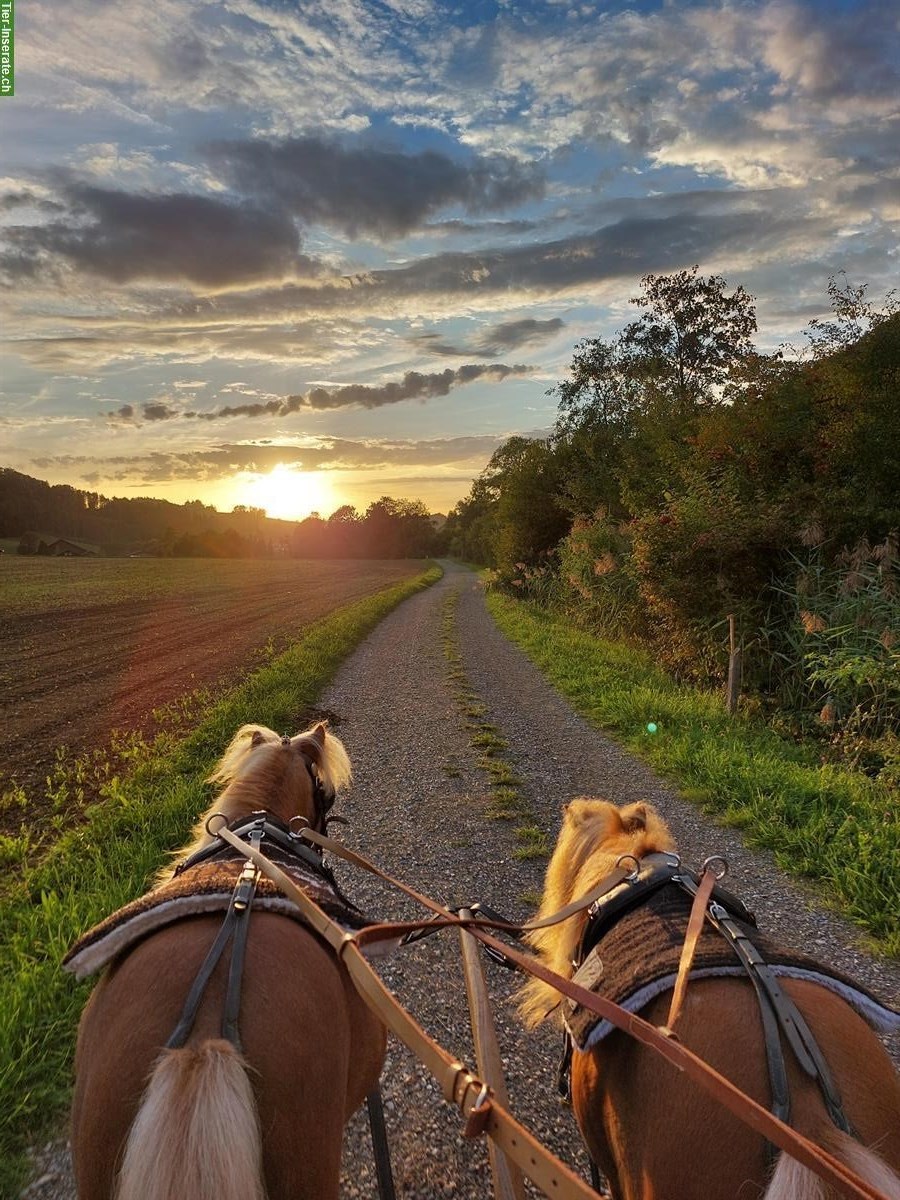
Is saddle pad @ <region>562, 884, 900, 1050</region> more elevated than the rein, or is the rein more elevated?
the rein

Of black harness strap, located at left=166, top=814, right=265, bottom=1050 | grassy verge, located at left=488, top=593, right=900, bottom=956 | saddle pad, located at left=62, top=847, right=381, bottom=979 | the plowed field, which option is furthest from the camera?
the plowed field

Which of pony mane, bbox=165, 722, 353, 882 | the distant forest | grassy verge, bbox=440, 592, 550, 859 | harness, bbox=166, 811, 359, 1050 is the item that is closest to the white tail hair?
harness, bbox=166, 811, 359, 1050

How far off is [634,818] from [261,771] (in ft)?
5.33

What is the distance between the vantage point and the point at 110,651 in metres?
15.5

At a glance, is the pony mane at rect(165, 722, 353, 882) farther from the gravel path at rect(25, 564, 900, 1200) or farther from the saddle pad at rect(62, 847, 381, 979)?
the gravel path at rect(25, 564, 900, 1200)

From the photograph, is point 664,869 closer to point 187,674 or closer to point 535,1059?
point 535,1059

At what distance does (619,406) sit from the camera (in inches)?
947

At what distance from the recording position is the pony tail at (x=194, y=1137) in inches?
50.4

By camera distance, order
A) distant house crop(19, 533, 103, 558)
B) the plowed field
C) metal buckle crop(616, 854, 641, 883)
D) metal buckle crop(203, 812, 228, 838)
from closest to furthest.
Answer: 1. metal buckle crop(616, 854, 641, 883)
2. metal buckle crop(203, 812, 228, 838)
3. the plowed field
4. distant house crop(19, 533, 103, 558)

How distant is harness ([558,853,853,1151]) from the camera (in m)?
1.39

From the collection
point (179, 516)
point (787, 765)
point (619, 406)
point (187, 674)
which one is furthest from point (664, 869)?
point (179, 516)

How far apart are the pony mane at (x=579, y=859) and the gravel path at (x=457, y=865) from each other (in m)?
0.66

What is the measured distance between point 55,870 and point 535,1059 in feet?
11.3

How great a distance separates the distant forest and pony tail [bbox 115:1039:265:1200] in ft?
293
